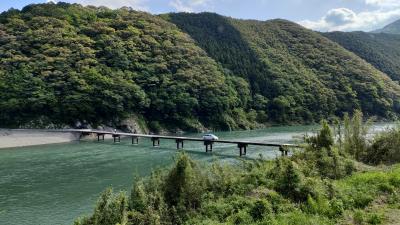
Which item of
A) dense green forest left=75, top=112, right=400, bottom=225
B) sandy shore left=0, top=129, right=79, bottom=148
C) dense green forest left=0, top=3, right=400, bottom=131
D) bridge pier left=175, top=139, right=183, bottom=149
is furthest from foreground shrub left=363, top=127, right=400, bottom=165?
dense green forest left=0, top=3, right=400, bottom=131

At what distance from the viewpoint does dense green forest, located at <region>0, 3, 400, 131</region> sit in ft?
274

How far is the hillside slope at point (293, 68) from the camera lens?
5054 inches

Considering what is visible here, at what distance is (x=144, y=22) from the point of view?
12450 cm

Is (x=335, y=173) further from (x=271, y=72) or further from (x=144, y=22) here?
(x=271, y=72)

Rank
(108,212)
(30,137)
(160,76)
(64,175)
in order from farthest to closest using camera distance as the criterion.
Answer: (160,76)
(30,137)
(64,175)
(108,212)

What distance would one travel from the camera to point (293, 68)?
14588cm

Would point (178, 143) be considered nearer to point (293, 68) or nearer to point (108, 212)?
Result: point (108, 212)

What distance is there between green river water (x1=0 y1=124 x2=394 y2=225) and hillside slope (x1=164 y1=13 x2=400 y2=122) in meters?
71.9

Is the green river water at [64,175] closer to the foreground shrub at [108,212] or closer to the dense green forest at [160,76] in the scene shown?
the foreground shrub at [108,212]

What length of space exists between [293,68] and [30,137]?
332 ft

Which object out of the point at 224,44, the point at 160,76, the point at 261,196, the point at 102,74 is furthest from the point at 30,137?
the point at 224,44

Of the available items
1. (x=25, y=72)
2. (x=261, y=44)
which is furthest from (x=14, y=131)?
(x=261, y=44)

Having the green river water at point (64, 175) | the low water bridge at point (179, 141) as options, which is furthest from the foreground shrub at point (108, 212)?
the low water bridge at point (179, 141)

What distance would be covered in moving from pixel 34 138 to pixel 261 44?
115 m
